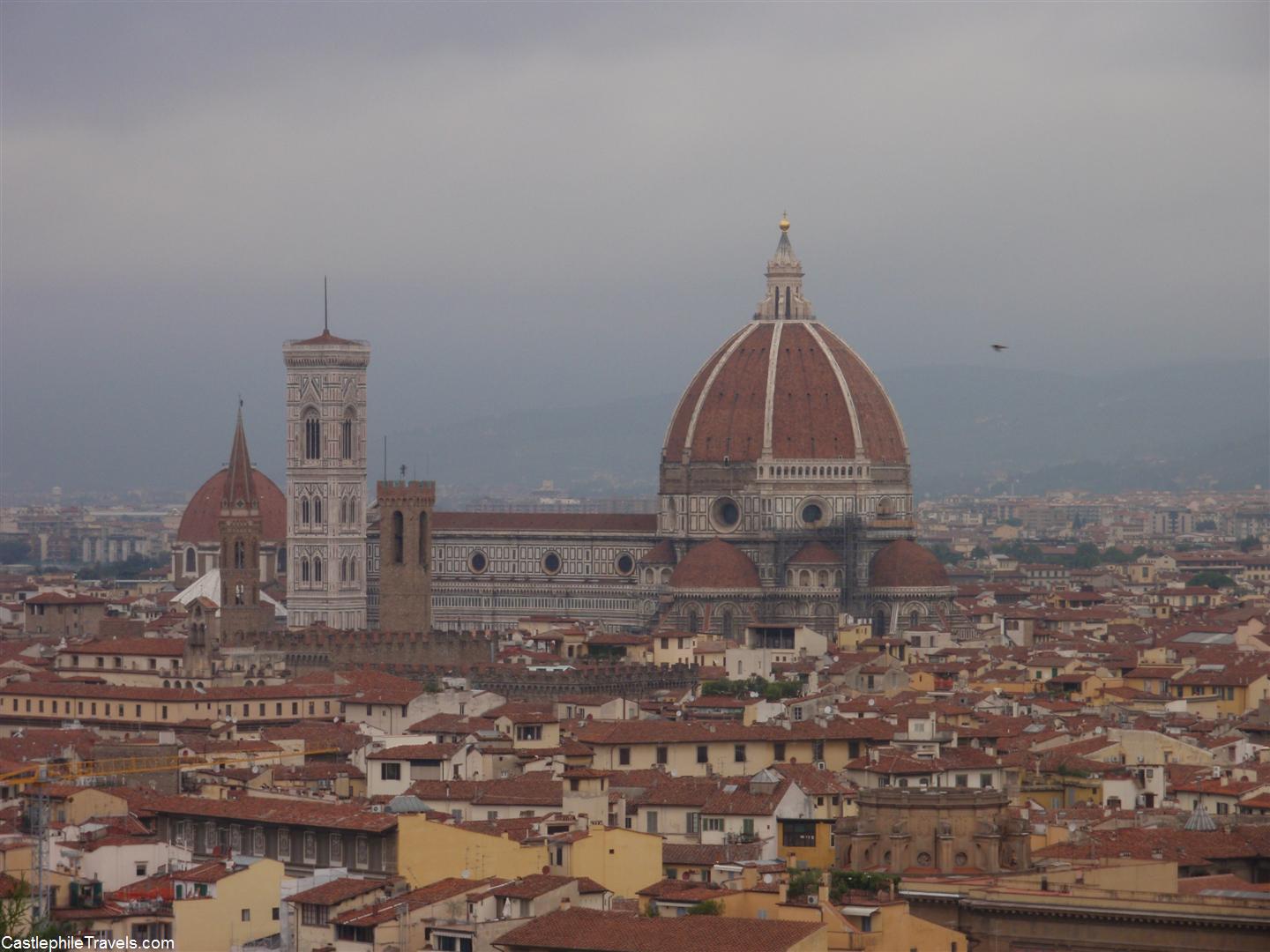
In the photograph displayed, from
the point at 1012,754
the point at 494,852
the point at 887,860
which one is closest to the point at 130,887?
the point at 494,852

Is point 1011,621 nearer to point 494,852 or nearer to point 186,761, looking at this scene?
point 186,761

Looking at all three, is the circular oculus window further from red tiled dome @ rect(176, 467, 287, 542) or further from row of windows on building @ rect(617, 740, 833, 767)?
row of windows on building @ rect(617, 740, 833, 767)

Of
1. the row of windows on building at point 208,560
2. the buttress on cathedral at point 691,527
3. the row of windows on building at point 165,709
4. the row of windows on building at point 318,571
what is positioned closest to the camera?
the row of windows on building at point 165,709

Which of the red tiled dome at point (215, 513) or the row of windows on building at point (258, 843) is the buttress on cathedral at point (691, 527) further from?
the row of windows on building at point (258, 843)

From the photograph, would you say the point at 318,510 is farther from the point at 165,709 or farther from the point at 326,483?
the point at 165,709

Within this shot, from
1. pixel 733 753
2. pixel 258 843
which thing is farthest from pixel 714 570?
pixel 258 843

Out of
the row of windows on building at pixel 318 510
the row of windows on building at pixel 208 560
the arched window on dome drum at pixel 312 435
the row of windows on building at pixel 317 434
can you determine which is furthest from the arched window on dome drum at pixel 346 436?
the row of windows on building at pixel 208 560
